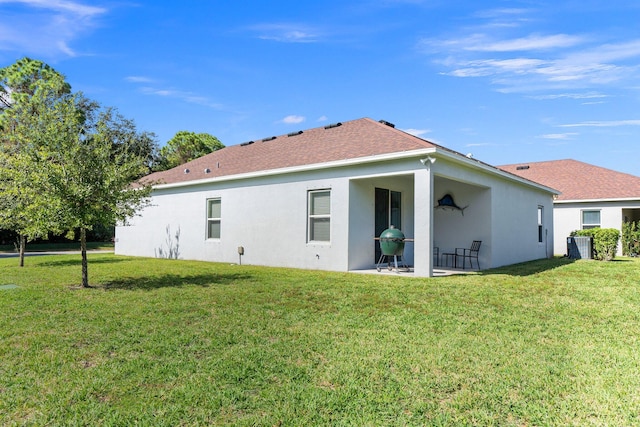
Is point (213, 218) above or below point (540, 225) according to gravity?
above

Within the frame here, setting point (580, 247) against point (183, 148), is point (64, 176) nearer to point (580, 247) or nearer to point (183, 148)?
point (580, 247)

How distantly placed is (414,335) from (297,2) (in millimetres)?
9459

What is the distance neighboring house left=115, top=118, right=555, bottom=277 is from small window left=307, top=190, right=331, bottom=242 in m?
0.03

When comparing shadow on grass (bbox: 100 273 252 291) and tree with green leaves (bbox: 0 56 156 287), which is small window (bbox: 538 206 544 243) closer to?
shadow on grass (bbox: 100 273 252 291)

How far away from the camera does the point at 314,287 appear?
26.3 feet

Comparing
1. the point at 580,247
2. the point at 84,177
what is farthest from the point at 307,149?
the point at 580,247

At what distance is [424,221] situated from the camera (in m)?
9.60

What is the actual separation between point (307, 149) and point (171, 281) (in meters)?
6.36

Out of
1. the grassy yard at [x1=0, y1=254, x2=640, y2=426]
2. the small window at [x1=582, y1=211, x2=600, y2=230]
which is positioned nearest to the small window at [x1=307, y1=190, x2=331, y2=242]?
the grassy yard at [x1=0, y1=254, x2=640, y2=426]

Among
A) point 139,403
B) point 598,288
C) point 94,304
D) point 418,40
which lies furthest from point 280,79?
point 139,403

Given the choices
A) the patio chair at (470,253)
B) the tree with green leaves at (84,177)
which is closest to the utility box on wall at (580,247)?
the patio chair at (470,253)

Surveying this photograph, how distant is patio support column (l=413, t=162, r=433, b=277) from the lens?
9.55 metres

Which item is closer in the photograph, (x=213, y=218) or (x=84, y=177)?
(x=84, y=177)

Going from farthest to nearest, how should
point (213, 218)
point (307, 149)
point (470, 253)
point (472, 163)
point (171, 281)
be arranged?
point (213, 218) < point (307, 149) < point (470, 253) < point (472, 163) < point (171, 281)
